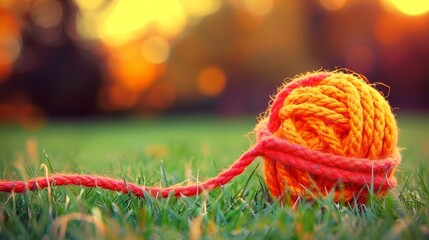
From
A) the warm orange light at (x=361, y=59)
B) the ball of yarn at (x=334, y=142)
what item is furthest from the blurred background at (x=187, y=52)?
the ball of yarn at (x=334, y=142)

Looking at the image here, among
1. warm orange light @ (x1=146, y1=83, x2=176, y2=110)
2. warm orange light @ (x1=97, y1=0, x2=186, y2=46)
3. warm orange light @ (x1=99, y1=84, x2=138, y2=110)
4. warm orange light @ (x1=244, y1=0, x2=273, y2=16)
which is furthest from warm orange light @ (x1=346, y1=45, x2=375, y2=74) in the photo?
warm orange light @ (x1=99, y1=84, x2=138, y2=110)

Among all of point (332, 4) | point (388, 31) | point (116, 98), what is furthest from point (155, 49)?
point (388, 31)

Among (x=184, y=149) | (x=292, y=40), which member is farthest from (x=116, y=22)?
(x=184, y=149)

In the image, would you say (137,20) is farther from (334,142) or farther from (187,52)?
(334,142)

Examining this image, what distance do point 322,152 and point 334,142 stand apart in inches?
2.1

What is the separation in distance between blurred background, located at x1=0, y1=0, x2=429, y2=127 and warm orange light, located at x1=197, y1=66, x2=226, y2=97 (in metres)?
0.04

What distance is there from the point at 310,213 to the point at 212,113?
18.6 m

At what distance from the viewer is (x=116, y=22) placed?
62.8 feet

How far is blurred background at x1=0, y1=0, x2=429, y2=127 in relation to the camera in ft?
53.6

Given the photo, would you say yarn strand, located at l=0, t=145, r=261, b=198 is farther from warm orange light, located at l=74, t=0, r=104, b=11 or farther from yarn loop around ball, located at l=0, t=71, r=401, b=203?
warm orange light, located at l=74, t=0, r=104, b=11

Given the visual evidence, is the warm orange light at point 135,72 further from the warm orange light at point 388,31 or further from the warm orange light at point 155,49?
the warm orange light at point 388,31

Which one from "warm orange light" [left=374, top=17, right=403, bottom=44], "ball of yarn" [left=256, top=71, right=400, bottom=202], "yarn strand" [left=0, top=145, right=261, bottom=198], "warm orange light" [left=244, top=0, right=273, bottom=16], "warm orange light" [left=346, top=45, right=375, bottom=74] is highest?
"warm orange light" [left=244, top=0, right=273, bottom=16]

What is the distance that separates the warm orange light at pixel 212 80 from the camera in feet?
62.7

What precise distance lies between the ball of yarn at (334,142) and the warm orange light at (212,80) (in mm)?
17512
